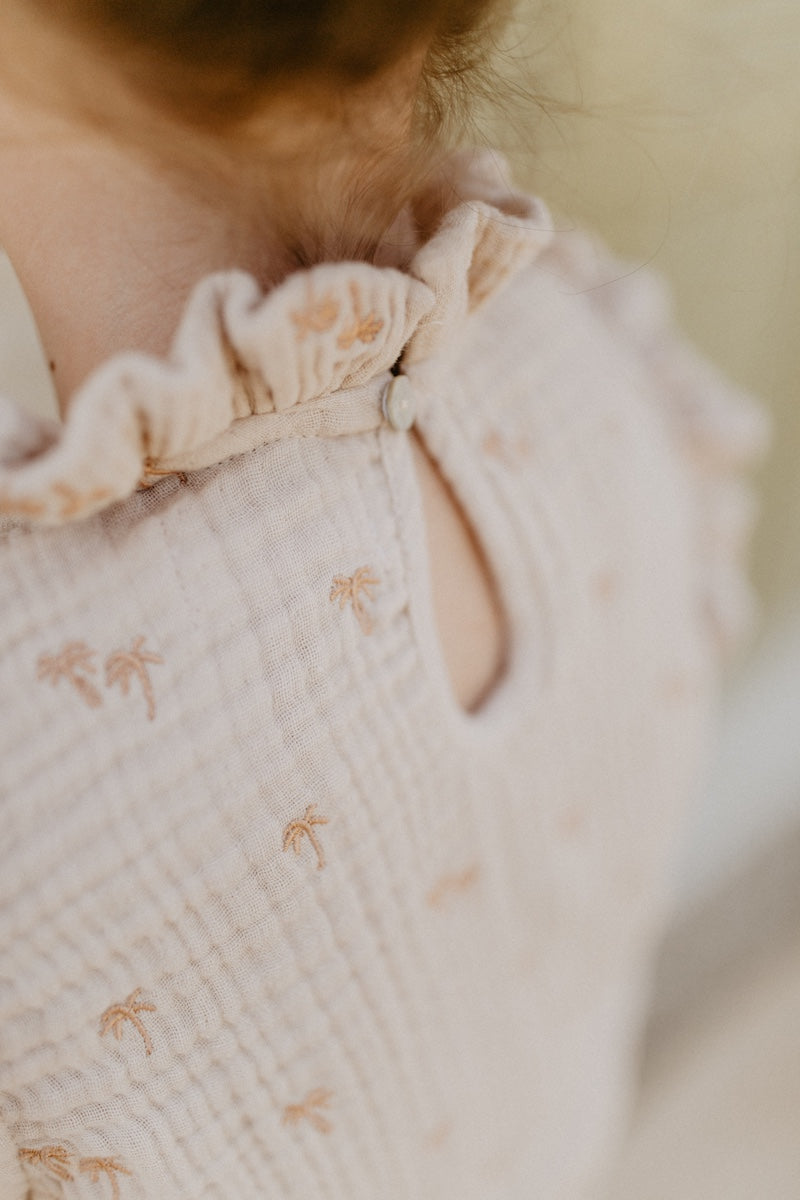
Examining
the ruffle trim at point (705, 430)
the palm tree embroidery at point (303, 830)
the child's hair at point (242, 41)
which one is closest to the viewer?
the child's hair at point (242, 41)

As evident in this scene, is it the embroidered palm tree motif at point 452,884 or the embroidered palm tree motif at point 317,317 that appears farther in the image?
the embroidered palm tree motif at point 452,884

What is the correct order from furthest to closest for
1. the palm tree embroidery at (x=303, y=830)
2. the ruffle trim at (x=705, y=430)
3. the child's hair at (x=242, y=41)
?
1. the ruffle trim at (x=705, y=430)
2. the palm tree embroidery at (x=303, y=830)
3. the child's hair at (x=242, y=41)

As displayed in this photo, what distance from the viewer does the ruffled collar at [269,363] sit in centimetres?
31

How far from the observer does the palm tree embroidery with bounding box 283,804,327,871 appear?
41cm

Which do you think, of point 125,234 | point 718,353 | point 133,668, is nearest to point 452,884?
point 133,668

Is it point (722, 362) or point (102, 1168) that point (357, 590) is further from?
point (722, 362)

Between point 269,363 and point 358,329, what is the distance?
0.15 feet

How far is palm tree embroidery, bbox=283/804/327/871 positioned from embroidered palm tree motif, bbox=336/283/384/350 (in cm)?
20

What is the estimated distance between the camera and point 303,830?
0.42 m

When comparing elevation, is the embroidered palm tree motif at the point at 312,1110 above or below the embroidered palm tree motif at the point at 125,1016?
below

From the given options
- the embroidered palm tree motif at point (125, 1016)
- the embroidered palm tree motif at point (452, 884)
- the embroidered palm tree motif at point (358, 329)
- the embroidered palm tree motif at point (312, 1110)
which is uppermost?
the embroidered palm tree motif at point (358, 329)

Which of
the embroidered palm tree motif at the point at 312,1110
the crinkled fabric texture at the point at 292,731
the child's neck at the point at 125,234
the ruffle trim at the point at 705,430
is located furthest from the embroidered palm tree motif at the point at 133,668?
the ruffle trim at the point at 705,430

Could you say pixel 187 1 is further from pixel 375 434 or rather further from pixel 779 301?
pixel 779 301

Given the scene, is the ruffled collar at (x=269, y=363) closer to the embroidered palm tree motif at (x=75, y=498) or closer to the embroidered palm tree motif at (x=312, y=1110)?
the embroidered palm tree motif at (x=75, y=498)
